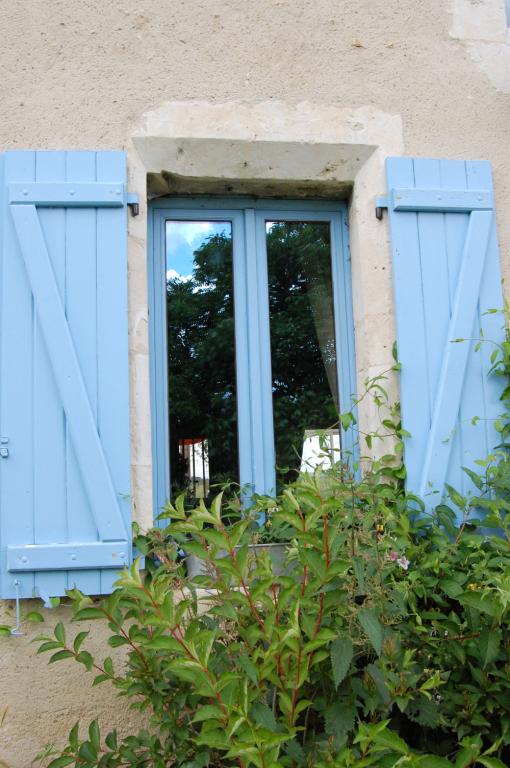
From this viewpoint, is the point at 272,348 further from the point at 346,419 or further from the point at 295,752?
the point at 295,752

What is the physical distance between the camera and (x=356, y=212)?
288 centimetres

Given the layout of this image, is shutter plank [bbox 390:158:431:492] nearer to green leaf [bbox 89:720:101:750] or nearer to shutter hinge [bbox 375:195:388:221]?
shutter hinge [bbox 375:195:388:221]

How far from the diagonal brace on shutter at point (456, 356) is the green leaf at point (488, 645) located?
0.69m

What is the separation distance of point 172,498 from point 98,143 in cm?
134

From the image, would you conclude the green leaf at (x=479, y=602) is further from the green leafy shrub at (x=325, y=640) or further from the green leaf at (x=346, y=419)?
the green leaf at (x=346, y=419)

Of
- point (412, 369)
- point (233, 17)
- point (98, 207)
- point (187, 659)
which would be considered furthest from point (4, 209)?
point (187, 659)

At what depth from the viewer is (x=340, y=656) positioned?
5.56ft

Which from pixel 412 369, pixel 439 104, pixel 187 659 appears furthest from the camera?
pixel 439 104

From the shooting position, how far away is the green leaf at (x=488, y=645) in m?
1.96

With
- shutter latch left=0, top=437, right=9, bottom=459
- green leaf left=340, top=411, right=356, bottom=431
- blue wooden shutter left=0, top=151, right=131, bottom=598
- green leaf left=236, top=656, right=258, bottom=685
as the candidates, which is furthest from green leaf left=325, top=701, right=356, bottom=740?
shutter latch left=0, top=437, right=9, bottom=459

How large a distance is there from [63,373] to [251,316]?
779mm

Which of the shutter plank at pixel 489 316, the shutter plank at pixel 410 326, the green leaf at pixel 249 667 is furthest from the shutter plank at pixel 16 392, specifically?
the shutter plank at pixel 489 316

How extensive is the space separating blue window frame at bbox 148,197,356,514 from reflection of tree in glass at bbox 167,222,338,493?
40 millimetres

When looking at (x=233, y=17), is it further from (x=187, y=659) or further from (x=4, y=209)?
(x=187, y=659)
